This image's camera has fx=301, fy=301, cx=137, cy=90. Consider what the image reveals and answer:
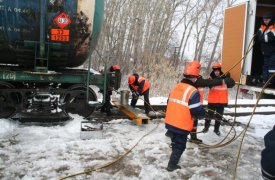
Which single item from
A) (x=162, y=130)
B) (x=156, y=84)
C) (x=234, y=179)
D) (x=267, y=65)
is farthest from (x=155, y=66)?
(x=234, y=179)

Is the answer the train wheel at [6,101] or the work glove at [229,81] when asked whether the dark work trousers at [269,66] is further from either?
the train wheel at [6,101]

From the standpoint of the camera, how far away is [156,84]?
53.3 ft

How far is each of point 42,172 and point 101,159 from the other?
3.58 ft

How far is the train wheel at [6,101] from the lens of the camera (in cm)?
713

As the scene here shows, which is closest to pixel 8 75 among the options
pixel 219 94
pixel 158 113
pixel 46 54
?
pixel 46 54

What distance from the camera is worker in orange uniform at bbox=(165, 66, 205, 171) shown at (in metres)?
4.80

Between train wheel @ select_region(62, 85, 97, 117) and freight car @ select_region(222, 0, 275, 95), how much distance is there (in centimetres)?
357

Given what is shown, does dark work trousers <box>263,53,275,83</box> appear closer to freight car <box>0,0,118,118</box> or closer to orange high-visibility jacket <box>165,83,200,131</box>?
orange high-visibility jacket <box>165,83,200,131</box>

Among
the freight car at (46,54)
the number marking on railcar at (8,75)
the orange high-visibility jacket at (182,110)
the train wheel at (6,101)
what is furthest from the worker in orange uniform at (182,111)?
the train wheel at (6,101)

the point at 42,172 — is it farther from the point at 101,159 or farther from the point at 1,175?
the point at 101,159

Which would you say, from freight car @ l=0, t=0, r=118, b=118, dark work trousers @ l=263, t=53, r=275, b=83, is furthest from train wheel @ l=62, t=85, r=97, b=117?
dark work trousers @ l=263, t=53, r=275, b=83

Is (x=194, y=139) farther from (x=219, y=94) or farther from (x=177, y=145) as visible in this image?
(x=177, y=145)

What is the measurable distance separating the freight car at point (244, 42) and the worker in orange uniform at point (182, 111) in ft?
5.03

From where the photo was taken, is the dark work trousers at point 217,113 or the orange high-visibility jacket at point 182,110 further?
the dark work trousers at point 217,113
